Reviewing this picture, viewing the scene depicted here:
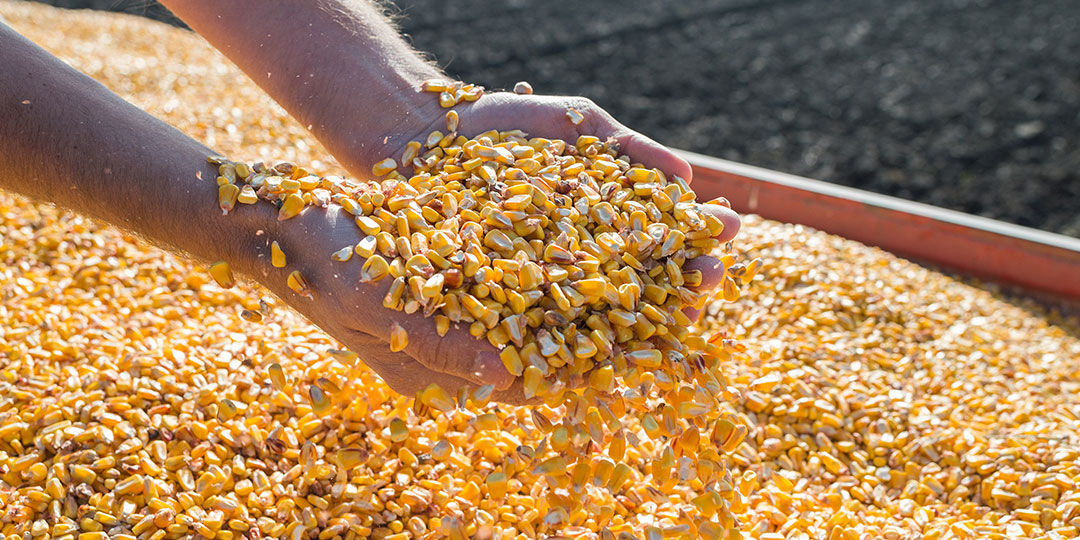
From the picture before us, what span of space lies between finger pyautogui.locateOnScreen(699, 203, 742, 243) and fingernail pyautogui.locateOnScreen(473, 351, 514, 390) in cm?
51

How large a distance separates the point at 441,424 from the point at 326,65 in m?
0.82

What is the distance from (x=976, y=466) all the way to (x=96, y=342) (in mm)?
1879

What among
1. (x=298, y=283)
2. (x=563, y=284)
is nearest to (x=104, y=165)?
(x=298, y=283)

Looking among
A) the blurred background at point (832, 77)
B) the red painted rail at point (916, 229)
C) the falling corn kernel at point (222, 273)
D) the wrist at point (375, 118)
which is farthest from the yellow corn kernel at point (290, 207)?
the blurred background at point (832, 77)

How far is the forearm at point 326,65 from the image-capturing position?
1799mm

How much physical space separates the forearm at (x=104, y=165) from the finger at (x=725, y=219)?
0.79m

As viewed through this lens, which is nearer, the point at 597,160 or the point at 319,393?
the point at 319,393

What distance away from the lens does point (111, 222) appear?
4.68 ft

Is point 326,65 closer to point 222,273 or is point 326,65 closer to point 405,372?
point 222,273

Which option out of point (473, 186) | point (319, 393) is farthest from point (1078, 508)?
point (319, 393)

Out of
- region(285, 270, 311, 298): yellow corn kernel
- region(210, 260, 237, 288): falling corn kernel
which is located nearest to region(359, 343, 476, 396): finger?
region(285, 270, 311, 298): yellow corn kernel

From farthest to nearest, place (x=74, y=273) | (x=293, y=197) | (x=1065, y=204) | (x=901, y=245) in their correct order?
1. (x=1065, y=204)
2. (x=901, y=245)
3. (x=74, y=273)
4. (x=293, y=197)

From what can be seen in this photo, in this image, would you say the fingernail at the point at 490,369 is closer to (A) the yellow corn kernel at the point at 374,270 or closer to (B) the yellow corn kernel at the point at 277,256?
(A) the yellow corn kernel at the point at 374,270

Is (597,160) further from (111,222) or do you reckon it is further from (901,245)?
(901,245)
